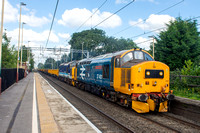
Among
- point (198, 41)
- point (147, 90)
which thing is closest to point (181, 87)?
point (147, 90)

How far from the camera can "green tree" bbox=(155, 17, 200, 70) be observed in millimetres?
22000

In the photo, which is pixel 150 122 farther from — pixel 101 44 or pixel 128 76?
pixel 101 44

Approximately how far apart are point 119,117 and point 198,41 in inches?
719

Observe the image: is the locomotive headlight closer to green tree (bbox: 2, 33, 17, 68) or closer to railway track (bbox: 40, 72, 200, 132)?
railway track (bbox: 40, 72, 200, 132)

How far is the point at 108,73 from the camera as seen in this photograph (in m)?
11.6

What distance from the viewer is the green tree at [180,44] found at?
22.0 m

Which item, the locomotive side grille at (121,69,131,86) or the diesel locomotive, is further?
the locomotive side grille at (121,69,131,86)

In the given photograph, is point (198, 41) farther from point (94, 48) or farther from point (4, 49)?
point (94, 48)

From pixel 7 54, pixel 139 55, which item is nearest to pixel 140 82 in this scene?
pixel 139 55

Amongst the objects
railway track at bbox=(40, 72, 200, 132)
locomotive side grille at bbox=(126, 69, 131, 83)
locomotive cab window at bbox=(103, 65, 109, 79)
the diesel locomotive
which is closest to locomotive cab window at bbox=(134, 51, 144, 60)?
the diesel locomotive

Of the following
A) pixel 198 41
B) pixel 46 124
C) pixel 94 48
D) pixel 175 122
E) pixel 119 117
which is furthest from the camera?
pixel 94 48

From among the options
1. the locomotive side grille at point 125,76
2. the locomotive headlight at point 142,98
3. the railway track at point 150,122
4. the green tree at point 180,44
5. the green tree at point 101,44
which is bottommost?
Answer: the railway track at point 150,122

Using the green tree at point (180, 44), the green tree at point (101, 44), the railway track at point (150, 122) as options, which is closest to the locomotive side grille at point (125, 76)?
the railway track at point (150, 122)

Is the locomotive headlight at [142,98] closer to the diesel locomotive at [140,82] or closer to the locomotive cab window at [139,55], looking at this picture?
the diesel locomotive at [140,82]
